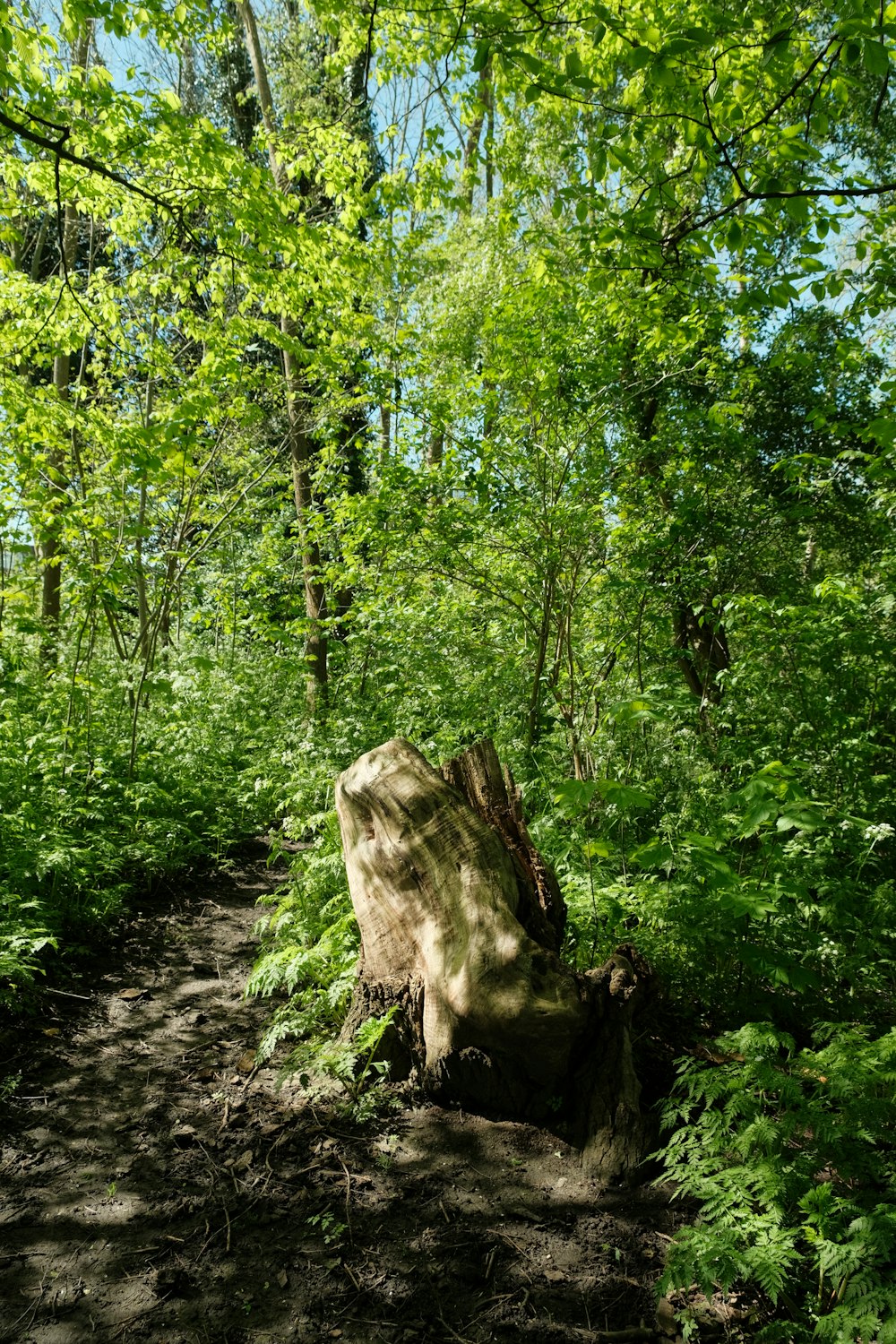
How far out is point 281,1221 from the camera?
2732 millimetres

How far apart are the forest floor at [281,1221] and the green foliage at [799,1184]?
30 cm

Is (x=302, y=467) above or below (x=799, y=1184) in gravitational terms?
above

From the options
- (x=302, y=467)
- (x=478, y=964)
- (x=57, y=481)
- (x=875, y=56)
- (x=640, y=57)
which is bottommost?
(x=478, y=964)

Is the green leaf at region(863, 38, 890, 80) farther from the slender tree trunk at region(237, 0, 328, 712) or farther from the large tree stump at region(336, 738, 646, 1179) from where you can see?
the slender tree trunk at region(237, 0, 328, 712)

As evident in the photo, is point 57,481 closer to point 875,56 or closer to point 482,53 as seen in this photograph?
point 482,53

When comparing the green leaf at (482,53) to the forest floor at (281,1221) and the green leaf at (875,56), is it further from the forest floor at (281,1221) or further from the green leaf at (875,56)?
the forest floor at (281,1221)

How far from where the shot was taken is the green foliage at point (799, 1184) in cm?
197

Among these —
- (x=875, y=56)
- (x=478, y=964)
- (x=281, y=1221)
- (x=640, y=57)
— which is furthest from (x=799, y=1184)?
(x=640, y=57)

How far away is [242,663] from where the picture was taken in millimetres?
9773

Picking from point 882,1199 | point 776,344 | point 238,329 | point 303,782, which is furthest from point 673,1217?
point 776,344

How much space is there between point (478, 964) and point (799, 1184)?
1321 mm

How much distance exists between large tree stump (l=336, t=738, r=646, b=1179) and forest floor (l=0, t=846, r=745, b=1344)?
0.63ft

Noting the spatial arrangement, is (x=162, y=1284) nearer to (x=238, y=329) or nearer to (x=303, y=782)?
(x=303, y=782)

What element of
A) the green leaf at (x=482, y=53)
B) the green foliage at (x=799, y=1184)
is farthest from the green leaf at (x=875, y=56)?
the green foliage at (x=799, y=1184)
